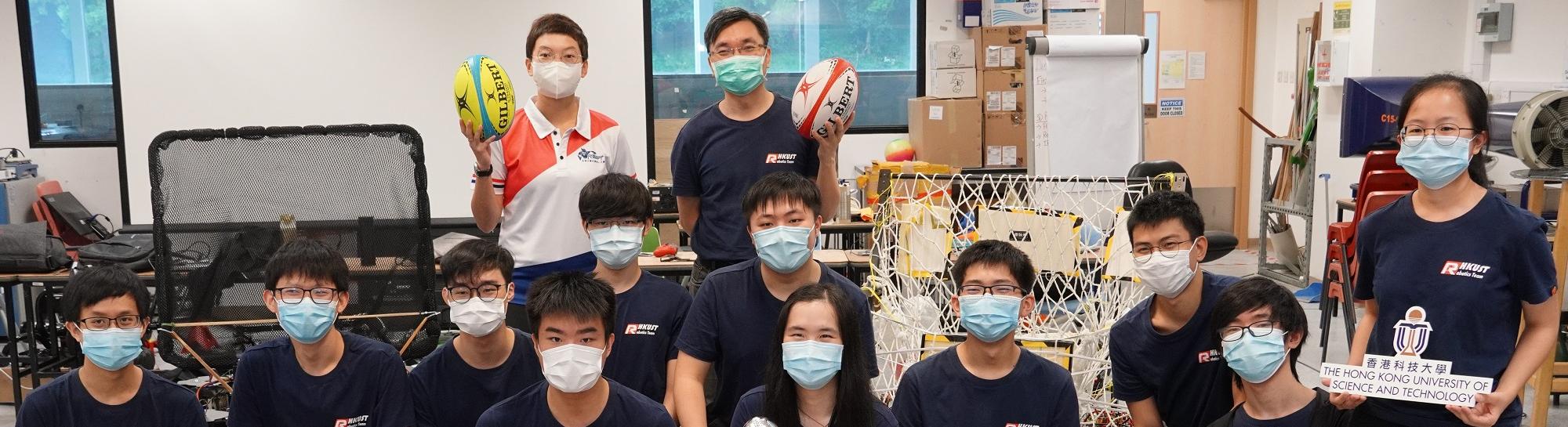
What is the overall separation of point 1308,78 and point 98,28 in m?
8.50

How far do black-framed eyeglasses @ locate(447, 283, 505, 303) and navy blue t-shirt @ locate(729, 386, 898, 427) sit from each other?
721 mm

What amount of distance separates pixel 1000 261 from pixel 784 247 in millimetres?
513

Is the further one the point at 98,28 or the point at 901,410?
the point at 98,28

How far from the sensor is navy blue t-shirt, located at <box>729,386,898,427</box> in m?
2.47

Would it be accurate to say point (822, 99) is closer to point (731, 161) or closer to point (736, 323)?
point (731, 161)

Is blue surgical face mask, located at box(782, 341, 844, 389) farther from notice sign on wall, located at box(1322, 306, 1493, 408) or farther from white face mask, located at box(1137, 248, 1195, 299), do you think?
notice sign on wall, located at box(1322, 306, 1493, 408)

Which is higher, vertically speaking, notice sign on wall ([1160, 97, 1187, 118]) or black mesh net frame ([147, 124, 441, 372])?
notice sign on wall ([1160, 97, 1187, 118])

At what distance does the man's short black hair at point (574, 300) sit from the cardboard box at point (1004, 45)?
605 cm

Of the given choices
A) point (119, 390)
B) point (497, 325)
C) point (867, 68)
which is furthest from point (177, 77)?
point (497, 325)

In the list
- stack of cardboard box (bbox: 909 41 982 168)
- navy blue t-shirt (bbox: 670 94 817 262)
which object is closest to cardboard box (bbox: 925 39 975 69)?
stack of cardboard box (bbox: 909 41 982 168)

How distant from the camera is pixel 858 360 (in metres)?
2.47

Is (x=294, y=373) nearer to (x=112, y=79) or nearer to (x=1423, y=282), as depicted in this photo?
(x=1423, y=282)

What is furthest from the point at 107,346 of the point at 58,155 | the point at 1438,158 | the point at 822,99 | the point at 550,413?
the point at 58,155

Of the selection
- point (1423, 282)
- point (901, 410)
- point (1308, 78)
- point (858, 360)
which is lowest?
point (901, 410)
